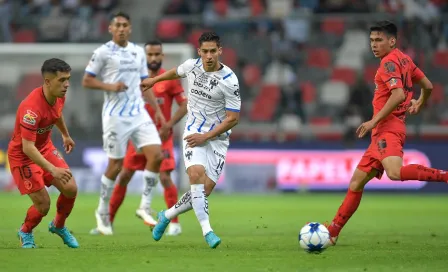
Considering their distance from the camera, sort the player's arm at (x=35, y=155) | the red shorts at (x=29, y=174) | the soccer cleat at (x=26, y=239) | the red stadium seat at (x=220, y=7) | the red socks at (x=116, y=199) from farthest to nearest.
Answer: the red stadium seat at (x=220, y=7) → the red socks at (x=116, y=199) → the soccer cleat at (x=26, y=239) → the red shorts at (x=29, y=174) → the player's arm at (x=35, y=155)

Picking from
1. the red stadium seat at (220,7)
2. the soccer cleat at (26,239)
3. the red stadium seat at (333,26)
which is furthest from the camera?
→ the red stadium seat at (220,7)

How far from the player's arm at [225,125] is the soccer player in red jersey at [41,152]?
1.52m

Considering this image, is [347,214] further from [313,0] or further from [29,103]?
[313,0]

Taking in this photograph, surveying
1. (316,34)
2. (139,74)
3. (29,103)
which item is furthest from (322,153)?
(29,103)

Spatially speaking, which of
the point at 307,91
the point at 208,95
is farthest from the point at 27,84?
the point at 208,95

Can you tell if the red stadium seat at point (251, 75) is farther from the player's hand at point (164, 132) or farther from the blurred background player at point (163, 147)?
the player's hand at point (164, 132)

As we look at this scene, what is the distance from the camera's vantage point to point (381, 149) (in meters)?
9.75

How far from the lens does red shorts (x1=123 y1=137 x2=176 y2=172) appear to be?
41.8 ft

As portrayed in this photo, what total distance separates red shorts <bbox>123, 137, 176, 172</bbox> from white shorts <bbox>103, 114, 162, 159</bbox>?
1.35 ft

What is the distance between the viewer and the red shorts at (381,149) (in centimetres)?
970

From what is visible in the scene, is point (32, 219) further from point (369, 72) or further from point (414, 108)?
point (369, 72)

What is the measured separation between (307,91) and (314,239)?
1211cm

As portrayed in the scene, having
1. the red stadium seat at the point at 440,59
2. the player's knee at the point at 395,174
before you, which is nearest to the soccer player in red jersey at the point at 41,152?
the player's knee at the point at 395,174

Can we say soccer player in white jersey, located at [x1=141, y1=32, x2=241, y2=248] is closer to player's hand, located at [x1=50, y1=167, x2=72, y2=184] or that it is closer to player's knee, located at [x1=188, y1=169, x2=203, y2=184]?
player's knee, located at [x1=188, y1=169, x2=203, y2=184]
